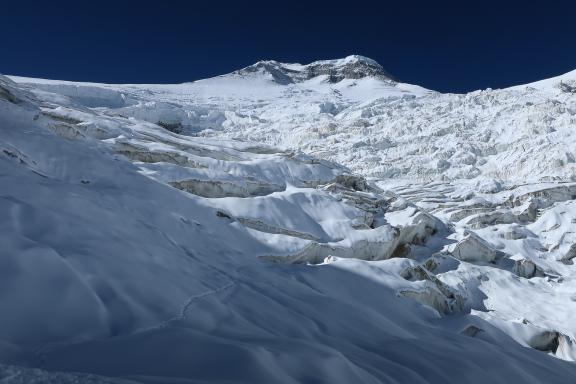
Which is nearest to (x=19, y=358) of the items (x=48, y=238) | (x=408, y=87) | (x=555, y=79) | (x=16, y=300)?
(x=16, y=300)

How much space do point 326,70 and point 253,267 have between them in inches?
6118

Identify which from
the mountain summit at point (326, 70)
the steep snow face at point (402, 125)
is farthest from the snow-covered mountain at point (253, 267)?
the mountain summit at point (326, 70)

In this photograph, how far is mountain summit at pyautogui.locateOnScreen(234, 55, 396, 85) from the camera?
15225cm

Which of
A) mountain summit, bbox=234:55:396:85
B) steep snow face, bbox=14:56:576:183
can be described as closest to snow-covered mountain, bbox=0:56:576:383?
steep snow face, bbox=14:56:576:183

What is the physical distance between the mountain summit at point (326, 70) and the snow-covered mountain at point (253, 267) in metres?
118

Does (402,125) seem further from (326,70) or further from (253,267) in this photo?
(326,70)

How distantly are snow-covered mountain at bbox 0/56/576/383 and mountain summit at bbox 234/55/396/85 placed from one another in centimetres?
11765

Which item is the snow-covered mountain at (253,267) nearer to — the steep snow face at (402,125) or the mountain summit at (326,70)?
the steep snow face at (402,125)

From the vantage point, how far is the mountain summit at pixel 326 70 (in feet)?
500

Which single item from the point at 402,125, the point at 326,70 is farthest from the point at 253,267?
the point at 326,70

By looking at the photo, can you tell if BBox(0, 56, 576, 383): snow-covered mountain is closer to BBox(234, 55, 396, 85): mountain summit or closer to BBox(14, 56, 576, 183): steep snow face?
BBox(14, 56, 576, 183): steep snow face

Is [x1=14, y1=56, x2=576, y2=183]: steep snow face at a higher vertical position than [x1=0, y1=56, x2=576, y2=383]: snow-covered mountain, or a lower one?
higher

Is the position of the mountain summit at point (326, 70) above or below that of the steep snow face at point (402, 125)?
above

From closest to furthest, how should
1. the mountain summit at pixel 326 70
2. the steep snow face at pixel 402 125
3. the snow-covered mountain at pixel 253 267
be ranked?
1. the snow-covered mountain at pixel 253 267
2. the steep snow face at pixel 402 125
3. the mountain summit at pixel 326 70
